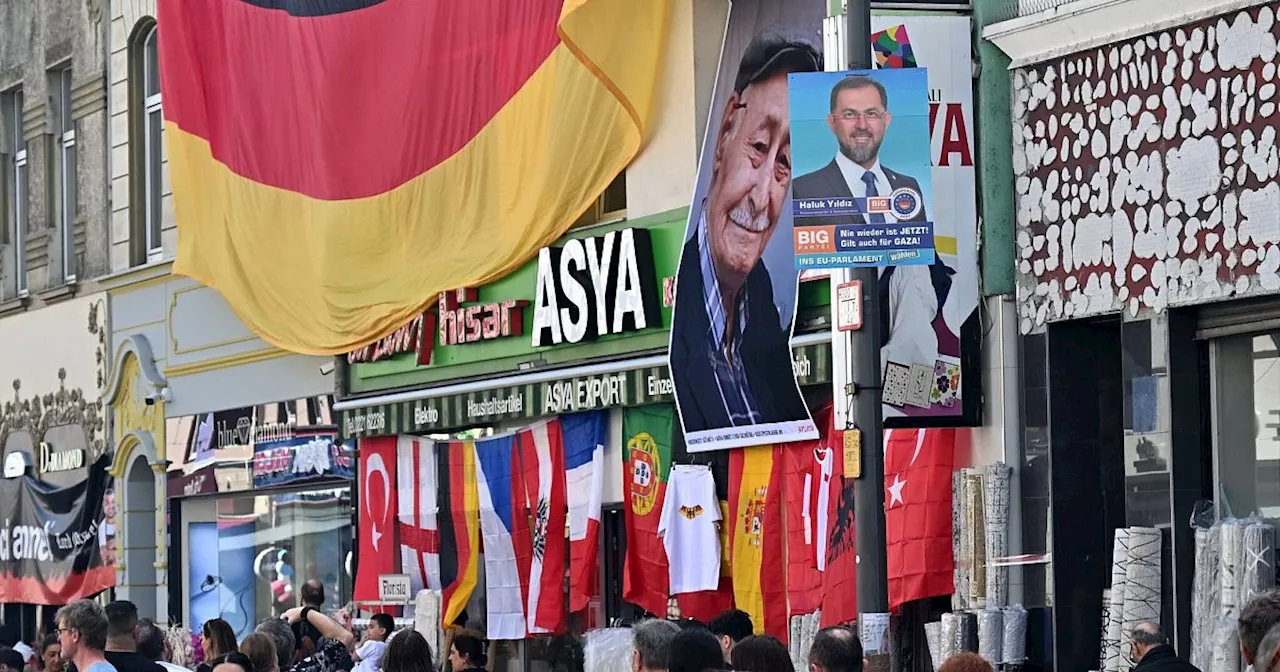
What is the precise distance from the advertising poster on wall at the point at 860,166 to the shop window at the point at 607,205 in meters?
8.39

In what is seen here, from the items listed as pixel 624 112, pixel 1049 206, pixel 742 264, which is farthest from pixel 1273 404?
pixel 624 112

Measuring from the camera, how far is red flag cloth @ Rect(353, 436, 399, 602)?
2320 centimetres

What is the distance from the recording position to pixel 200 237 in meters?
26.0

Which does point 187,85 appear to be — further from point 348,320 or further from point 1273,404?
point 1273,404

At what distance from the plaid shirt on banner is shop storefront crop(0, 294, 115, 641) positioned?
13.7m

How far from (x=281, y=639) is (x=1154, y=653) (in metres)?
5.97

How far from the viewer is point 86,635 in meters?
10.9

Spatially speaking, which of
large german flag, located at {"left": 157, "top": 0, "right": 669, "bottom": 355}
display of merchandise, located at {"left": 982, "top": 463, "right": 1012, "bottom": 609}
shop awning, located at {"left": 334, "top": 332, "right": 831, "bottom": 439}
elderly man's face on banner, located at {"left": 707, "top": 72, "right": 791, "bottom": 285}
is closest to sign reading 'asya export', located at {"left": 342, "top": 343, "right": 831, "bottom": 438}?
shop awning, located at {"left": 334, "top": 332, "right": 831, "bottom": 439}

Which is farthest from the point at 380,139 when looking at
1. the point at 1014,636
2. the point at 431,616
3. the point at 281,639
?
the point at 1014,636

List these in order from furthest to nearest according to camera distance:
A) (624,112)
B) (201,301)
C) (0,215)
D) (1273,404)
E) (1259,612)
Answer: (0,215), (201,301), (624,112), (1273,404), (1259,612)

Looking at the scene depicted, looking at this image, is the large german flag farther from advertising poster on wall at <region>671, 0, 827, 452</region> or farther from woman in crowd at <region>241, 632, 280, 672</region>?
woman in crowd at <region>241, 632, 280, 672</region>

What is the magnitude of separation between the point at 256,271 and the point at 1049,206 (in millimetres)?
11855

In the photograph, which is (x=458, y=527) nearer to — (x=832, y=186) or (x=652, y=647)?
(x=832, y=186)

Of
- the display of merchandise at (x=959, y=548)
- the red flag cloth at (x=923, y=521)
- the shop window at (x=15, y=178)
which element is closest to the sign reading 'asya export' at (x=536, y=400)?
the red flag cloth at (x=923, y=521)
